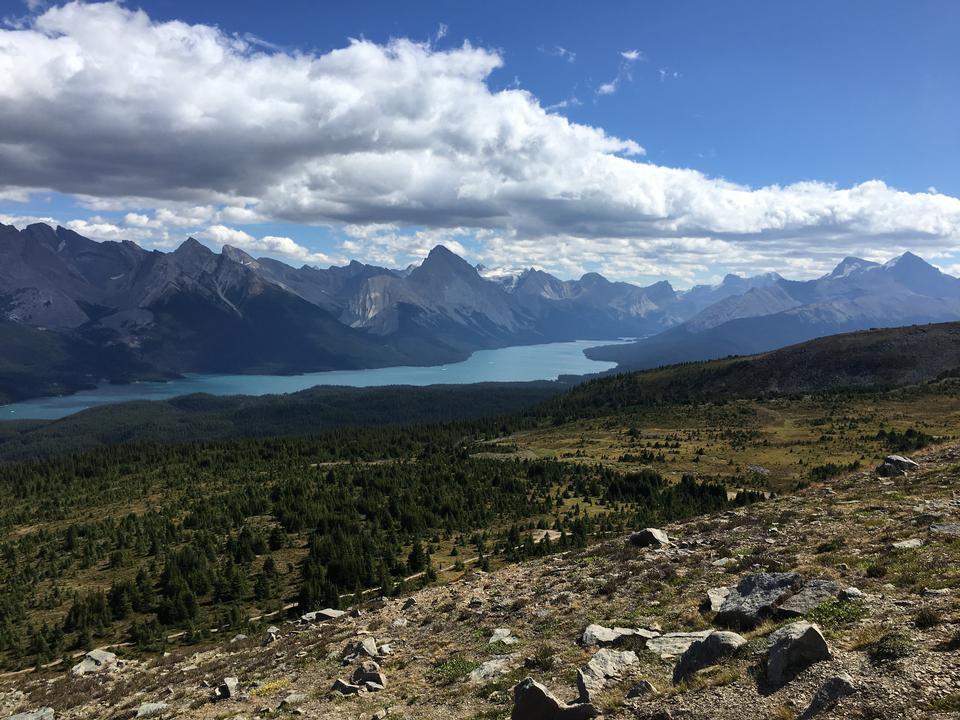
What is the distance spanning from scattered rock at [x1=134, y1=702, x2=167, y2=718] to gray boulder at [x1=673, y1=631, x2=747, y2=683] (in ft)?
69.1

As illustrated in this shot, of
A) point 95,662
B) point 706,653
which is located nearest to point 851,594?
point 706,653

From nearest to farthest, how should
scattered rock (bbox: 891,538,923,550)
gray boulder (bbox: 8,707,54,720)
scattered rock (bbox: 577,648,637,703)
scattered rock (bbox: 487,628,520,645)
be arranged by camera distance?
scattered rock (bbox: 577,648,637,703) < scattered rock (bbox: 891,538,923,550) < scattered rock (bbox: 487,628,520,645) < gray boulder (bbox: 8,707,54,720)

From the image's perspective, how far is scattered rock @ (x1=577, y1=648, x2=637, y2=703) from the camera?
14.8 metres

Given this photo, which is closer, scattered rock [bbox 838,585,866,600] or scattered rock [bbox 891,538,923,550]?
scattered rock [bbox 838,585,866,600]

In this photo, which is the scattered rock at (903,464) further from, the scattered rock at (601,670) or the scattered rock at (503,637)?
the scattered rock at (601,670)

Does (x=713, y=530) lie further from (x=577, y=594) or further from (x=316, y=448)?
(x=316, y=448)

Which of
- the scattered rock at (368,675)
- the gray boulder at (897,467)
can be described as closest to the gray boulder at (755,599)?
the scattered rock at (368,675)

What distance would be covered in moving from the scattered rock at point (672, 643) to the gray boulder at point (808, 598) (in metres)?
2.43

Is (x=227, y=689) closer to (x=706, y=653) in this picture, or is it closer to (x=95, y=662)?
(x=95, y=662)

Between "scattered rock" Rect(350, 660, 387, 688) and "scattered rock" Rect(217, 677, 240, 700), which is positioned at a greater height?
"scattered rock" Rect(350, 660, 387, 688)

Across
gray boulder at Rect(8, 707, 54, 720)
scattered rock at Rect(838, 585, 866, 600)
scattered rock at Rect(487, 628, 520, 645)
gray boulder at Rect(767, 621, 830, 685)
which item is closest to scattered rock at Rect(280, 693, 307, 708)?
scattered rock at Rect(487, 628, 520, 645)

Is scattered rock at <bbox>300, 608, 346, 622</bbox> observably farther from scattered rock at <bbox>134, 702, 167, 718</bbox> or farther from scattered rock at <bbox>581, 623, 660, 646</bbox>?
scattered rock at <bbox>581, 623, 660, 646</bbox>

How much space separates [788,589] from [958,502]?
14.5m

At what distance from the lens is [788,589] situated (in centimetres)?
1870
